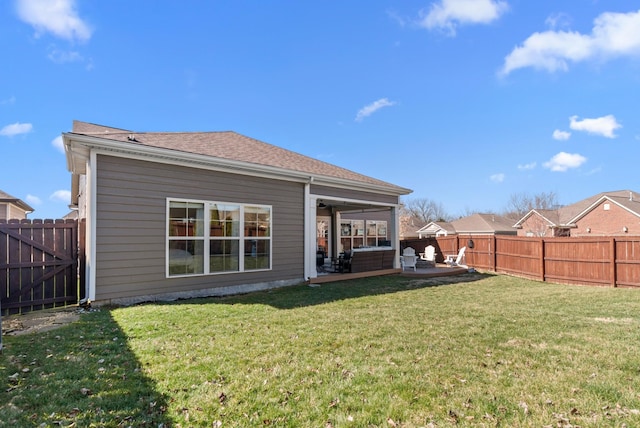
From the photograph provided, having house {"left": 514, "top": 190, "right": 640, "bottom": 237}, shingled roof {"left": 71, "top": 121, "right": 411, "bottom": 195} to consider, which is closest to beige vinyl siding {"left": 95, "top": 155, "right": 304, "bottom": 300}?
shingled roof {"left": 71, "top": 121, "right": 411, "bottom": 195}

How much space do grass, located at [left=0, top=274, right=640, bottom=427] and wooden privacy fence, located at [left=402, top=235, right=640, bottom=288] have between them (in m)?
4.88

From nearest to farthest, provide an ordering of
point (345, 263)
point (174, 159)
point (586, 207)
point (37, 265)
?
point (37, 265), point (174, 159), point (345, 263), point (586, 207)

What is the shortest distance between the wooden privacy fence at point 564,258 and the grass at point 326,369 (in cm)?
488

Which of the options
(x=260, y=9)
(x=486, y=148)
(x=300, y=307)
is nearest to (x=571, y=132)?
(x=486, y=148)

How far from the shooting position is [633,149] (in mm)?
28969

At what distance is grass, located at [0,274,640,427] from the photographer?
2.69 metres

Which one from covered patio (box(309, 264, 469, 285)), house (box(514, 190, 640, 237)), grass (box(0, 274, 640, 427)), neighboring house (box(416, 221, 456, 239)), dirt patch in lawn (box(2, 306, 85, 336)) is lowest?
covered patio (box(309, 264, 469, 285))

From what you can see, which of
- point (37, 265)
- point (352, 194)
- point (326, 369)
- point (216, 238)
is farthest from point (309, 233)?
point (326, 369)

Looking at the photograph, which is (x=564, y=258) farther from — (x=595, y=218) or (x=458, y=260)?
(x=595, y=218)

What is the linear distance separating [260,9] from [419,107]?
10734 mm

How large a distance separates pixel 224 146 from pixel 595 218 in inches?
1334

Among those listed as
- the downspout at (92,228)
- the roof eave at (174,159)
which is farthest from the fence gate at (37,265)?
the roof eave at (174,159)

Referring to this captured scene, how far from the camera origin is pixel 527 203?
5206 cm

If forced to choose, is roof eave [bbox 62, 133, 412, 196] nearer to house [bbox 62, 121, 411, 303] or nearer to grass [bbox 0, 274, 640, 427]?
house [bbox 62, 121, 411, 303]
